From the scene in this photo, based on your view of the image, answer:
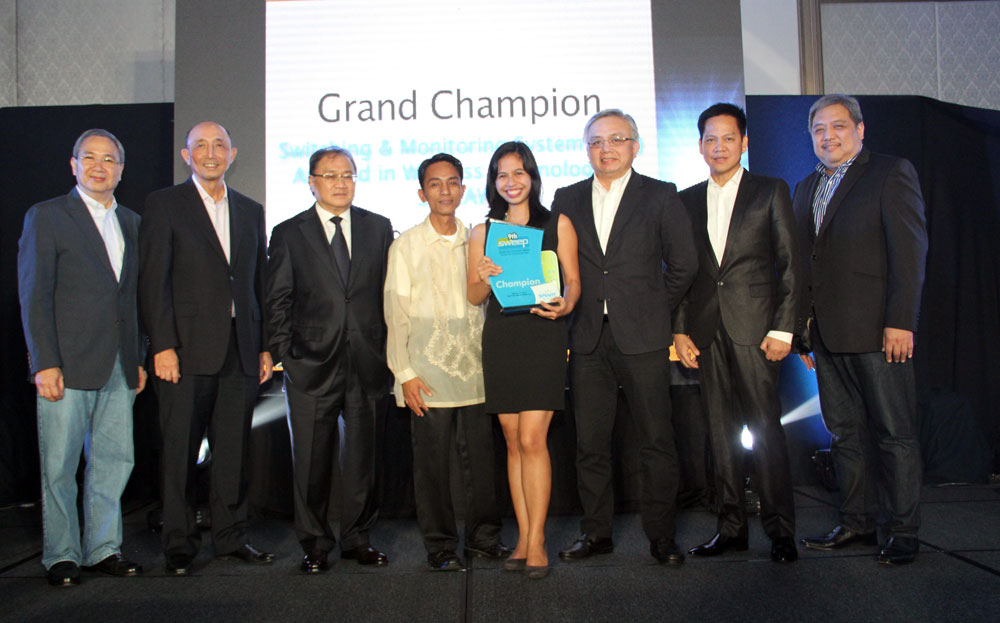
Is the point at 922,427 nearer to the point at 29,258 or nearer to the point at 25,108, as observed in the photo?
the point at 29,258

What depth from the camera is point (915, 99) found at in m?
4.63

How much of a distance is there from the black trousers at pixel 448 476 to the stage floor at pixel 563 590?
155mm

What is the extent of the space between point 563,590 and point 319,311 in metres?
1.40

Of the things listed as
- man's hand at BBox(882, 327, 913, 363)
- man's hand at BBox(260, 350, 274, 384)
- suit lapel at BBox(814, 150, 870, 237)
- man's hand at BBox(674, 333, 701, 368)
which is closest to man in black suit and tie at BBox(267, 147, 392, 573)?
man's hand at BBox(260, 350, 274, 384)

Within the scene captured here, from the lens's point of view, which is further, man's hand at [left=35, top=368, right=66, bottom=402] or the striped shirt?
the striped shirt

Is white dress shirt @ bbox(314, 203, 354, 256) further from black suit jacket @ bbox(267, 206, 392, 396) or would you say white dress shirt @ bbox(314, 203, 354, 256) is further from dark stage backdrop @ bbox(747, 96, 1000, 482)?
dark stage backdrop @ bbox(747, 96, 1000, 482)

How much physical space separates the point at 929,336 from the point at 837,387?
1.98 metres

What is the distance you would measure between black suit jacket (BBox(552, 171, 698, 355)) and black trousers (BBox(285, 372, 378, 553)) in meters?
0.92

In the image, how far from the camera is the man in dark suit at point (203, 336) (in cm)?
296

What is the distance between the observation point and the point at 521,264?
2594 mm

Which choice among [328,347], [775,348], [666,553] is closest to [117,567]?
[328,347]

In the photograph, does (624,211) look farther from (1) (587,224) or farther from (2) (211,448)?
(2) (211,448)

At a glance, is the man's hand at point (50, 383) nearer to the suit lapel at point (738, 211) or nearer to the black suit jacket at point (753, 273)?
the black suit jacket at point (753, 273)

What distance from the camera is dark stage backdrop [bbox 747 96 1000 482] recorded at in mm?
4586
